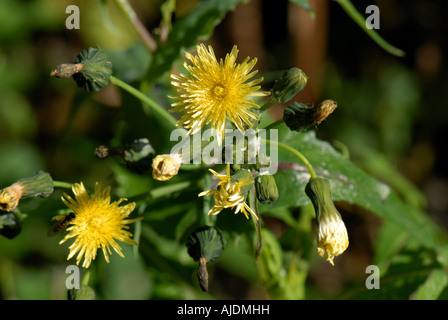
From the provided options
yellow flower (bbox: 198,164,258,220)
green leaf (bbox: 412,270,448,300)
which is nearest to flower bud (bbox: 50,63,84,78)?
yellow flower (bbox: 198,164,258,220)

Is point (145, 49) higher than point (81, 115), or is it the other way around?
point (81, 115)

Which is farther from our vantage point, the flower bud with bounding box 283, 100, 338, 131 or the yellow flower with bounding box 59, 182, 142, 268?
the yellow flower with bounding box 59, 182, 142, 268

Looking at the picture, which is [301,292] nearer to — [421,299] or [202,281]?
[421,299]

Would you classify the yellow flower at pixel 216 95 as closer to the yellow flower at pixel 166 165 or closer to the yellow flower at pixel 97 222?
the yellow flower at pixel 166 165

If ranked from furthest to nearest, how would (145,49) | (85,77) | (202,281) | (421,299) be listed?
(145,49) < (421,299) < (85,77) < (202,281)

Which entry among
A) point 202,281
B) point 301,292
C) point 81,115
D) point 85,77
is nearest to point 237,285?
point 301,292

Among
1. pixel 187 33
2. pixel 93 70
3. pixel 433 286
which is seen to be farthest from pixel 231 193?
pixel 433 286

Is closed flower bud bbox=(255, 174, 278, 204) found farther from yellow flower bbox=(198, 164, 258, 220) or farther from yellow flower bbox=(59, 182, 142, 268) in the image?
yellow flower bbox=(59, 182, 142, 268)

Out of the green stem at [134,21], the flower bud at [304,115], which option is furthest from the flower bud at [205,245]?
the green stem at [134,21]
